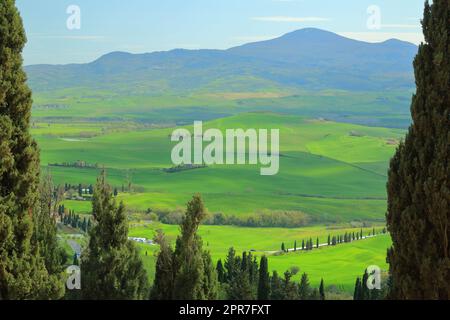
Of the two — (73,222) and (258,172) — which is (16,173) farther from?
(258,172)

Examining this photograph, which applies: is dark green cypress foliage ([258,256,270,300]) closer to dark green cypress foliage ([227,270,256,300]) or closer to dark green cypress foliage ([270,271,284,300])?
dark green cypress foliage ([270,271,284,300])

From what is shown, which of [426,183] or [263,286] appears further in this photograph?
[263,286]

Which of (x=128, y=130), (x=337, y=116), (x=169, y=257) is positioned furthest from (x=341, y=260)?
(x=337, y=116)

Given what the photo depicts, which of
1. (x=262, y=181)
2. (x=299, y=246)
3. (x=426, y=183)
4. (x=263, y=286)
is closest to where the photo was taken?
(x=426, y=183)

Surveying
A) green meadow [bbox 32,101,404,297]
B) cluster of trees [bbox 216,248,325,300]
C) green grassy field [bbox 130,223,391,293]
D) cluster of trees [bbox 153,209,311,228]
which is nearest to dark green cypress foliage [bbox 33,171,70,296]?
cluster of trees [bbox 216,248,325,300]

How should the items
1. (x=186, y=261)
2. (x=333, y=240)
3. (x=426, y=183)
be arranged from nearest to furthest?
(x=426, y=183), (x=186, y=261), (x=333, y=240)

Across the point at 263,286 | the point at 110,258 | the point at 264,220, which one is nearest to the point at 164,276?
the point at 110,258

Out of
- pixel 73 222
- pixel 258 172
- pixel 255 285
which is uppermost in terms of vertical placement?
pixel 255 285
